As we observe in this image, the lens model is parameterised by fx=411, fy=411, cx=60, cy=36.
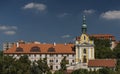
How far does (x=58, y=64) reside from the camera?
350 ft

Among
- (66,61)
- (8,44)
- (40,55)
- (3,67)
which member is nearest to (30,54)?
(40,55)

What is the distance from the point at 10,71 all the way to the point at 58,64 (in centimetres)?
2146

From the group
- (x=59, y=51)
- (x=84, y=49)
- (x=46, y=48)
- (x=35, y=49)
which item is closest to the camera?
(x=84, y=49)

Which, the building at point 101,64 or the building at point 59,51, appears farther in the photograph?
the building at point 59,51

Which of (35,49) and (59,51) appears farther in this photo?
(35,49)

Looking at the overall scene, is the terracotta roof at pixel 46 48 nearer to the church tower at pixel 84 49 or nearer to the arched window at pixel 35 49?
the arched window at pixel 35 49

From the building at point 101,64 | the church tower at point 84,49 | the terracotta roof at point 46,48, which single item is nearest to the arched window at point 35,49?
the terracotta roof at point 46,48

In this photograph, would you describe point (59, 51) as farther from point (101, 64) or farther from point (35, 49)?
point (101, 64)

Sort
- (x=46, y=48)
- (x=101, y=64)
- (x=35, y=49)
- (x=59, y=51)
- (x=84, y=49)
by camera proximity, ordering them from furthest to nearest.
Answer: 1. (x=46, y=48)
2. (x=35, y=49)
3. (x=59, y=51)
4. (x=84, y=49)
5. (x=101, y=64)

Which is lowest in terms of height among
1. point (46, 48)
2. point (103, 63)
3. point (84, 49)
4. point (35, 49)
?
point (103, 63)

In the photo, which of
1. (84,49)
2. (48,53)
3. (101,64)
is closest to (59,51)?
(48,53)

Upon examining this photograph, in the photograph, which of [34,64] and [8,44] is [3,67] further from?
[8,44]

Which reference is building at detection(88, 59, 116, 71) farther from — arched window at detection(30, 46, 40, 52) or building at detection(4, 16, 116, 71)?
arched window at detection(30, 46, 40, 52)

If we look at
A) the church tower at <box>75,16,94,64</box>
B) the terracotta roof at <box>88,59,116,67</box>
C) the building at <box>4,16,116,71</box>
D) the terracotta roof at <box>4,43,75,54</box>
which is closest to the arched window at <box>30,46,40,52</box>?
the building at <box>4,16,116,71</box>
